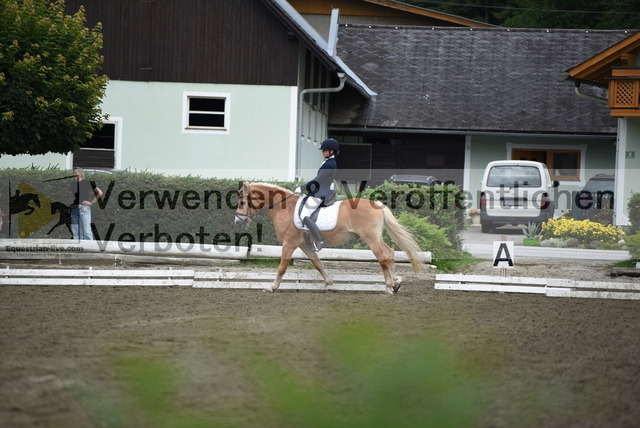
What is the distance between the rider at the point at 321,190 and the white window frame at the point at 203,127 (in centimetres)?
1341

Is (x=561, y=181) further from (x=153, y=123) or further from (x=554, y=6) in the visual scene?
(x=554, y=6)

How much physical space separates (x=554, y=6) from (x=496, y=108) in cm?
2258

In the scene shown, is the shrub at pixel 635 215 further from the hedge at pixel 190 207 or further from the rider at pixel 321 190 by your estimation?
the rider at pixel 321 190

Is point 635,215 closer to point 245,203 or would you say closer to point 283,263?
point 283,263

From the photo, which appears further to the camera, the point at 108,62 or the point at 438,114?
the point at 438,114

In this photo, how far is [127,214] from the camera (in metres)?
19.7

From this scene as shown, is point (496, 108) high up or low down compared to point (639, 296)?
up

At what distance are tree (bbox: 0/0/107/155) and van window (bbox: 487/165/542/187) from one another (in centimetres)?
1201

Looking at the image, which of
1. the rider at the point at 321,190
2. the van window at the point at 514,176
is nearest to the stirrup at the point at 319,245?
the rider at the point at 321,190

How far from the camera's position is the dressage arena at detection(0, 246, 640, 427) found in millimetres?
6215

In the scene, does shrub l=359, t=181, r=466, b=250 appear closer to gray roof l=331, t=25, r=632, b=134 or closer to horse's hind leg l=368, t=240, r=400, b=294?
horse's hind leg l=368, t=240, r=400, b=294

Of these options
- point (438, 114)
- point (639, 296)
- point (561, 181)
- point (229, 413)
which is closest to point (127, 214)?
point (639, 296)

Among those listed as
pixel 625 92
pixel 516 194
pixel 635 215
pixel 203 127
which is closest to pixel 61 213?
pixel 203 127

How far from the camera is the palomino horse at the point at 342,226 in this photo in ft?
44.8
